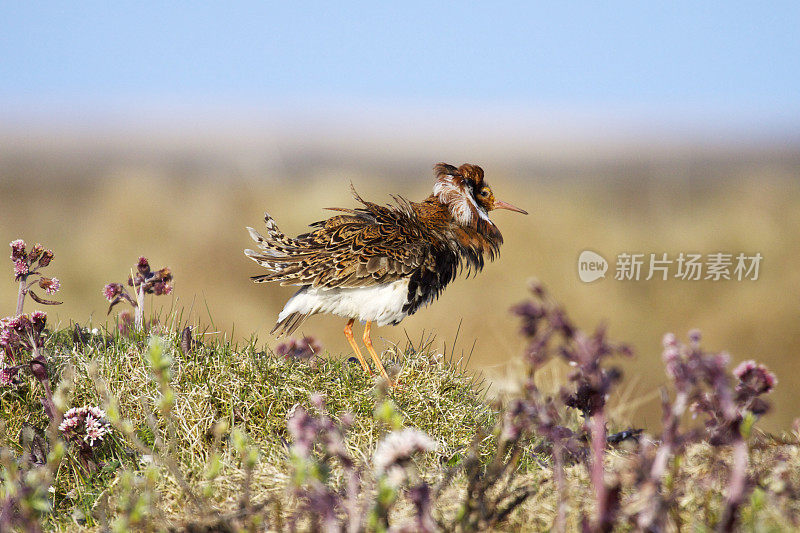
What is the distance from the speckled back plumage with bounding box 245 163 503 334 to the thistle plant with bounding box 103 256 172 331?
552 mm

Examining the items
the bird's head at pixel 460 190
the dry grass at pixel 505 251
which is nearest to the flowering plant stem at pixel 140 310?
the bird's head at pixel 460 190

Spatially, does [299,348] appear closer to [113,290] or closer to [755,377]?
[113,290]

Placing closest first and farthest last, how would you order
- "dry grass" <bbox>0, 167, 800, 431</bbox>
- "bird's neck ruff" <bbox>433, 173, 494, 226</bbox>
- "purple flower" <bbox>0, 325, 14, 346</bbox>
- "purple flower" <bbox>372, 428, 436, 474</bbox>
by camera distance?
1. "purple flower" <bbox>372, 428, 436, 474</bbox>
2. "purple flower" <bbox>0, 325, 14, 346</bbox>
3. "bird's neck ruff" <bbox>433, 173, 494, 226</bbox>
4. "dry grass" <bbox>0, 167, 800, 431</bbox>

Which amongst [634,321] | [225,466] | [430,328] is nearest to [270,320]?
[430,328]

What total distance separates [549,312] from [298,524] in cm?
137

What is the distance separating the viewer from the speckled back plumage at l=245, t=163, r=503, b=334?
4.43 metres

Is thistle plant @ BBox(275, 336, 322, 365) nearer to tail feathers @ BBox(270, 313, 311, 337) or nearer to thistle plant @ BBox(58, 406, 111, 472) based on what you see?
tail feathers @ BBox(270, 313, 311, 337)

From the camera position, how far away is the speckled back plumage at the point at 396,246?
4.43 metres

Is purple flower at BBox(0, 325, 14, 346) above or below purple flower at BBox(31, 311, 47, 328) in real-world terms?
below

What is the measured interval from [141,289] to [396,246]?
162 cm

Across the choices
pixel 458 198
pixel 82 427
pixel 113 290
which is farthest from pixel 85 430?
pixel 458 198

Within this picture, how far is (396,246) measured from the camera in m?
4.52

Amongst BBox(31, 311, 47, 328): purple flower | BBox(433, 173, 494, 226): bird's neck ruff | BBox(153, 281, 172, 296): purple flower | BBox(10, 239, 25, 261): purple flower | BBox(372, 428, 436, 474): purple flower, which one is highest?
BBox(433, 173, 494, 226): bird's neck ruff

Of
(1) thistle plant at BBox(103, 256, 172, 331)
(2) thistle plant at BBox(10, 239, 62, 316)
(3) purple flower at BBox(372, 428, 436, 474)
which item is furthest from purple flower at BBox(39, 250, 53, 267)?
(3) purple flower at BBox(372, 428, 436, 474)
